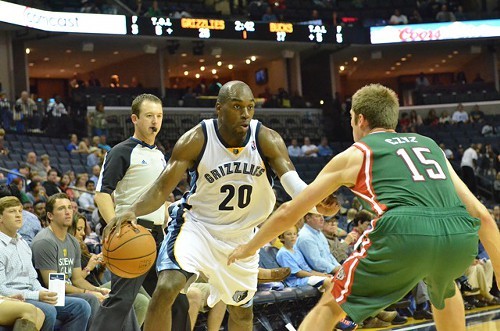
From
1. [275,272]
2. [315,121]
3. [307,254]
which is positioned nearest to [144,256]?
[275,272]

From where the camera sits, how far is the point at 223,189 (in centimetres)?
514

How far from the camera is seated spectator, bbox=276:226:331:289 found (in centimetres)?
886

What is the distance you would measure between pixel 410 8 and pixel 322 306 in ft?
88.1

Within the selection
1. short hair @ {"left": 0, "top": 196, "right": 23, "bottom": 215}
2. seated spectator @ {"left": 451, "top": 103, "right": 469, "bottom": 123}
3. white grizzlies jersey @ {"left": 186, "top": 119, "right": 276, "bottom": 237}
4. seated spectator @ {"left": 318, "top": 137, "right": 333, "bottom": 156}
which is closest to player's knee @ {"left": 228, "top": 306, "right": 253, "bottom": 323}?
white grizzlies jersey @ {"left": 186, "top": 119, "right": 276, "bottom": 237}

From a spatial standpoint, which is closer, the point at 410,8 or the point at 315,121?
the point at 315,121

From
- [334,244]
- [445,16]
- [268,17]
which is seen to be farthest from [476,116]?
[334,244]

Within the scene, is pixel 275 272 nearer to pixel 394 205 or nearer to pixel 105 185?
pixel 105 185

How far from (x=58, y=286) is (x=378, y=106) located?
135 inches

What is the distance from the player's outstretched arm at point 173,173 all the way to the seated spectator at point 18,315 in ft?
5.68

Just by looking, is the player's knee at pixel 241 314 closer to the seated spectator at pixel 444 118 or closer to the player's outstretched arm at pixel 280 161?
the player's outstretched arm at pixel 280 161

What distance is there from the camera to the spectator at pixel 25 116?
18.9 m

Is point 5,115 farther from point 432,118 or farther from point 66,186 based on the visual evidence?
point 432,118

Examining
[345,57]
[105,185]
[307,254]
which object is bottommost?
[307,254]

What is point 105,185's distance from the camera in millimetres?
5883
